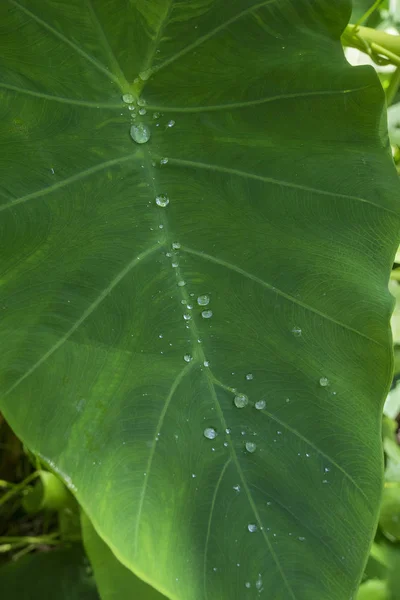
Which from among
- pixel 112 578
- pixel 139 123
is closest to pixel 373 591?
pixel 112 578

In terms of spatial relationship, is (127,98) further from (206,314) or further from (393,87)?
(393,87)

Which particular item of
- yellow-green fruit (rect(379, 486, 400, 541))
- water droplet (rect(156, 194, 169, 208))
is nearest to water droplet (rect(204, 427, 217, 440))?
water droplet (rect(156, 194, 169, 208))

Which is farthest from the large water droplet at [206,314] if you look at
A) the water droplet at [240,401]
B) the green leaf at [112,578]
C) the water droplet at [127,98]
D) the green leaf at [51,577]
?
the green leaf at [51,577]

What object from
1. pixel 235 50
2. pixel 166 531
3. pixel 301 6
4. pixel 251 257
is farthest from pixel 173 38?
pixel 166 531

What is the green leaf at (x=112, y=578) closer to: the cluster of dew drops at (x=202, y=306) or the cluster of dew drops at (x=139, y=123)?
the cluster of dew drops at (x=202, y=306)

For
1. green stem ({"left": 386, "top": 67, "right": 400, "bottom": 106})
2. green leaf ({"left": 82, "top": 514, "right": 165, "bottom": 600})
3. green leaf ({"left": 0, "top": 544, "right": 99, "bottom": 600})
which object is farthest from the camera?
green leaf ({"left": 0, "top": 544, "right": 99, "bottom": 600})

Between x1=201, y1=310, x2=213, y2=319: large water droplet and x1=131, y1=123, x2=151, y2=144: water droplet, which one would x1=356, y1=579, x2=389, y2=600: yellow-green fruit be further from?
x1=131, y1=123, x2=151, y2=144: water droplet
